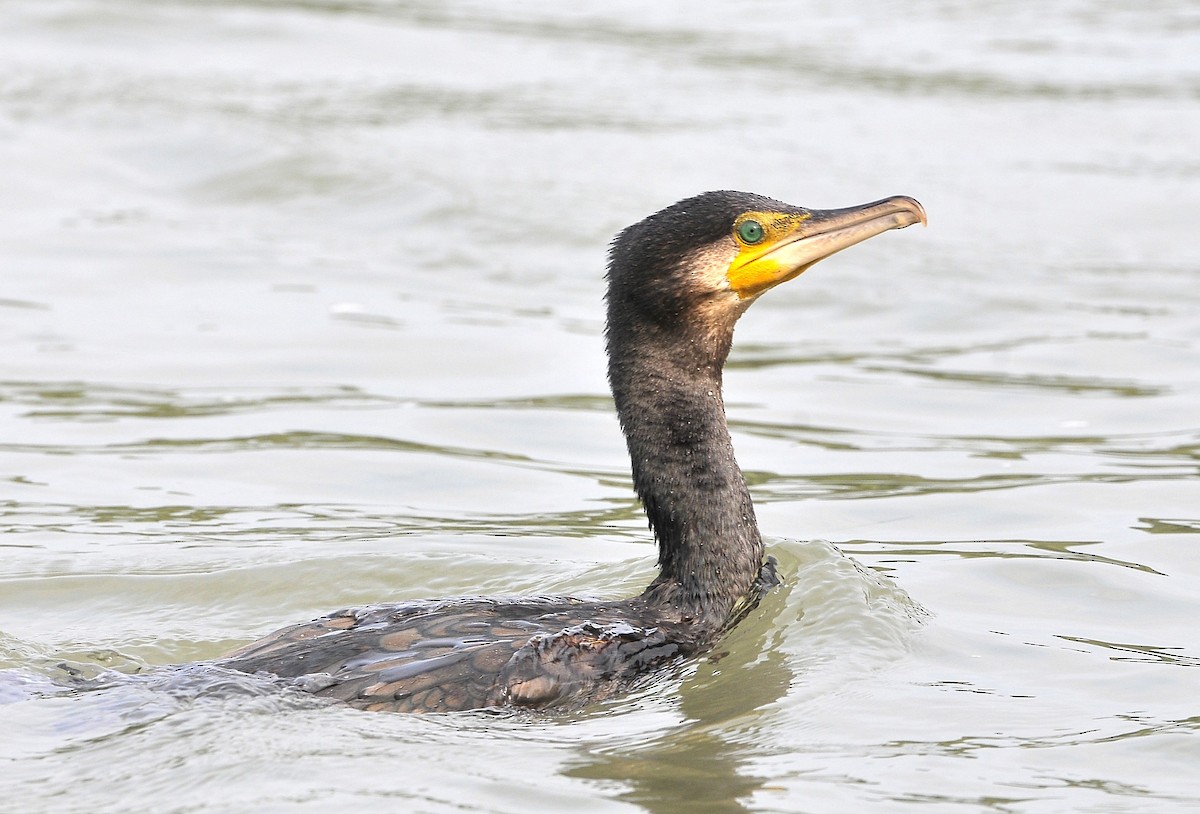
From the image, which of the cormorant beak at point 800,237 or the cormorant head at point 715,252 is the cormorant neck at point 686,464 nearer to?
the cormorant head at point 715,252

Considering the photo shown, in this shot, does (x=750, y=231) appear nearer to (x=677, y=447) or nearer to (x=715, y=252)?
(x=715, y=252)

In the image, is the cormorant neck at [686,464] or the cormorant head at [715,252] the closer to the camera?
the cormorant head at [715,252]

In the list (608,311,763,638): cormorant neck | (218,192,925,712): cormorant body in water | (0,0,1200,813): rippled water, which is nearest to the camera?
(0,0,1200,813): rippled water

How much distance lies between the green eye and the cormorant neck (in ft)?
1.11

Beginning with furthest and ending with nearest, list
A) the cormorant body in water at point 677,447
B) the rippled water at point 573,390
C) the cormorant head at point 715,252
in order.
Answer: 1. the cormorant head at point 715,252
2. the cormorant body in water at point 677,447
3. the rippled water at point 573,390

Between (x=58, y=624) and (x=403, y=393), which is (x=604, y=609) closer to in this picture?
(x=58, y=624)

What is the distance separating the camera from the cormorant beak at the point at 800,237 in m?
6.50

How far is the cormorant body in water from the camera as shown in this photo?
602 cm

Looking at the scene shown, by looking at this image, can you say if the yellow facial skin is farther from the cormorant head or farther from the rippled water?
the rippled water

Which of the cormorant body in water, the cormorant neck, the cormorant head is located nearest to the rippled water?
the cormorant body in water

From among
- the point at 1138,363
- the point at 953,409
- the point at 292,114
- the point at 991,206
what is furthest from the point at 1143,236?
the point at 292,114

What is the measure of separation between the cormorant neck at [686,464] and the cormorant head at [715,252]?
0.05 meters

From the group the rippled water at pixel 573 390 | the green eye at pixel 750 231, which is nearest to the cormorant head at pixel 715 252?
the green eye at pixel 750 231

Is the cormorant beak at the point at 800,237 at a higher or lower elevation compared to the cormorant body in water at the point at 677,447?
higher
